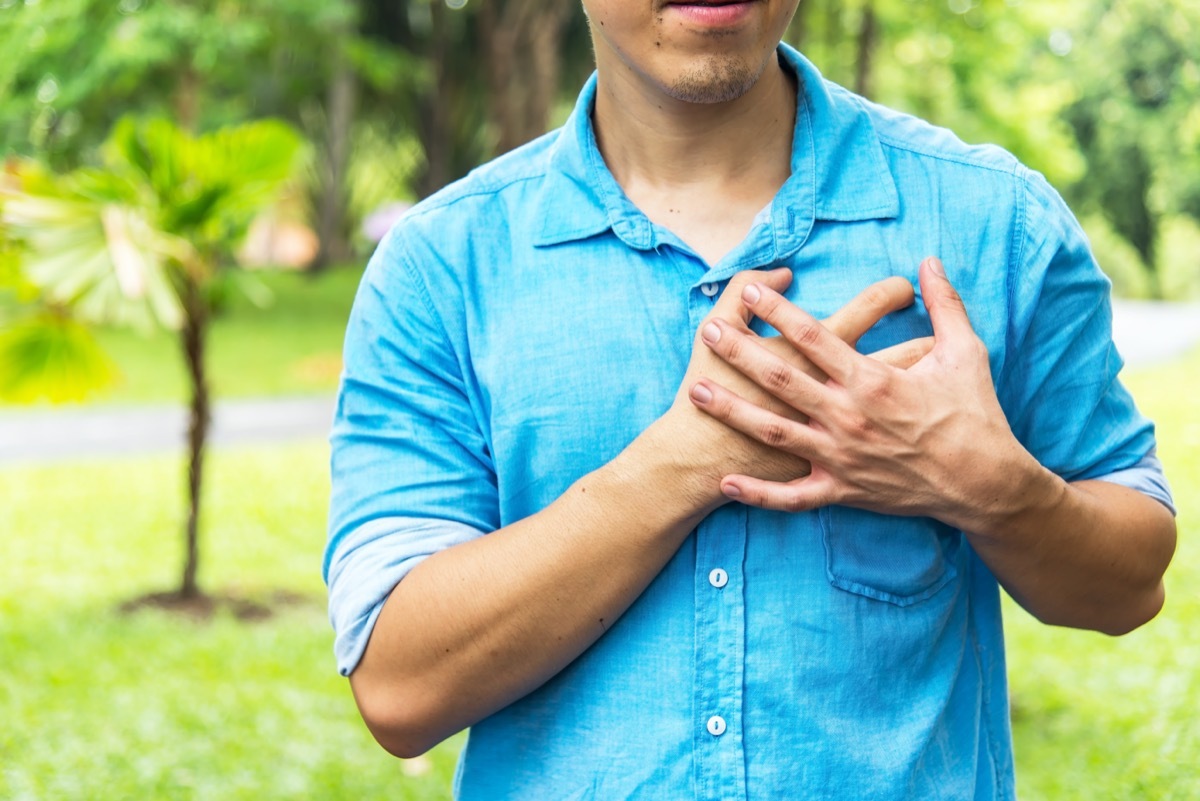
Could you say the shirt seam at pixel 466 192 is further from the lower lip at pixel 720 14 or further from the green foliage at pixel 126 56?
the green foliage at pixel 126 56

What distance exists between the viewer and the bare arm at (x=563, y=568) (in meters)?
1.40

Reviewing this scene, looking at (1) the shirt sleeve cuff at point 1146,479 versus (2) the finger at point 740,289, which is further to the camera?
(1) the shirt sleeve cuff at point 1146,479

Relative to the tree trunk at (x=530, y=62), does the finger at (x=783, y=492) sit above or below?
above

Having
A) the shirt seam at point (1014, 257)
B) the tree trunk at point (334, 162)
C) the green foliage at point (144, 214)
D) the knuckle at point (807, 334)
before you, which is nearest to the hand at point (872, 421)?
the knuckle at point (807, 334)

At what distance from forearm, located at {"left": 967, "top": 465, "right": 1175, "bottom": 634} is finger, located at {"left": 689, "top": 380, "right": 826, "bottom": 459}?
22 cm

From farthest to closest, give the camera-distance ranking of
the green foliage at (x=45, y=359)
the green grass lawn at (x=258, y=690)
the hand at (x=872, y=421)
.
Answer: the green foliage at (x=45, y=359)
the green grass lawn at (x=258, y=690)
the hand at (x=872, y=421)

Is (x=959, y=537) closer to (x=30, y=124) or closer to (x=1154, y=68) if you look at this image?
(x=1154, y=68)

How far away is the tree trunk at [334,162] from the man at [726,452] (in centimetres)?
2243

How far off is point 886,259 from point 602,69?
452 mm

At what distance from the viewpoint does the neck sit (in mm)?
1604

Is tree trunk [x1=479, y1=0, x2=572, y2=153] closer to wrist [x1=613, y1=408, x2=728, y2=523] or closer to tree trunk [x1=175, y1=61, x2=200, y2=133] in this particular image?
tree trunk [x1=175, y1=61, x2=200, y2=133]

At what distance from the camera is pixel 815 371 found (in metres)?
1.41

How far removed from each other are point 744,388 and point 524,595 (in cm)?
34

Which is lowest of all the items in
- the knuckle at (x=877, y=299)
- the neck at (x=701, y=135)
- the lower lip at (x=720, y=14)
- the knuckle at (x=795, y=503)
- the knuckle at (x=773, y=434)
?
the knuckle at (x=795, y=503)
